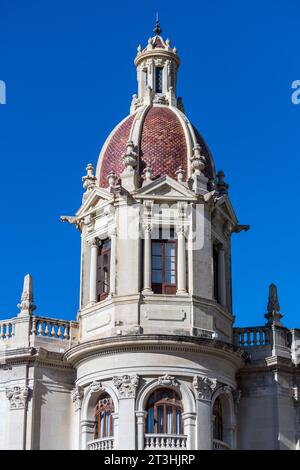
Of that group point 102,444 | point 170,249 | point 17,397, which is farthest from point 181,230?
point 17,397

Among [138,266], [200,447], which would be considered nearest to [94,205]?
[138,266]

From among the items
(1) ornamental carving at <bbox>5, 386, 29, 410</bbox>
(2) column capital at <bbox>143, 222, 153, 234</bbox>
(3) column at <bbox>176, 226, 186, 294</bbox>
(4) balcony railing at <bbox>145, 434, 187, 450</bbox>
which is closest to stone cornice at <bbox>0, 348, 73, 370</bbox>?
(1) ornamental carving at <bbox>5, 386, 29, 410</bbox>

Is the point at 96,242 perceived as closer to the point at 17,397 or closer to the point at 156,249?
the point at 156,249

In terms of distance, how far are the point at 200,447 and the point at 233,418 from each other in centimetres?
297

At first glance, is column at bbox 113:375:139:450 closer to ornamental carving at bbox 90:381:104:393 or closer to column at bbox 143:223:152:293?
ornamental carving at bbox 90:381:104:393

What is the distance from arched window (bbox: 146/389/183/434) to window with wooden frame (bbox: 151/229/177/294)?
155 inches

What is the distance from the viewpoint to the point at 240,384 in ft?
151

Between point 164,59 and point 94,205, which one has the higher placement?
point 164,59

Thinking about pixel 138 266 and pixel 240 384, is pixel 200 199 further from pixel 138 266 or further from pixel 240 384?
pixel 240 384

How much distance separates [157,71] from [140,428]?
51.4ft

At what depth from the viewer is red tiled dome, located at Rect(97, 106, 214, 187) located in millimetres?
46312
